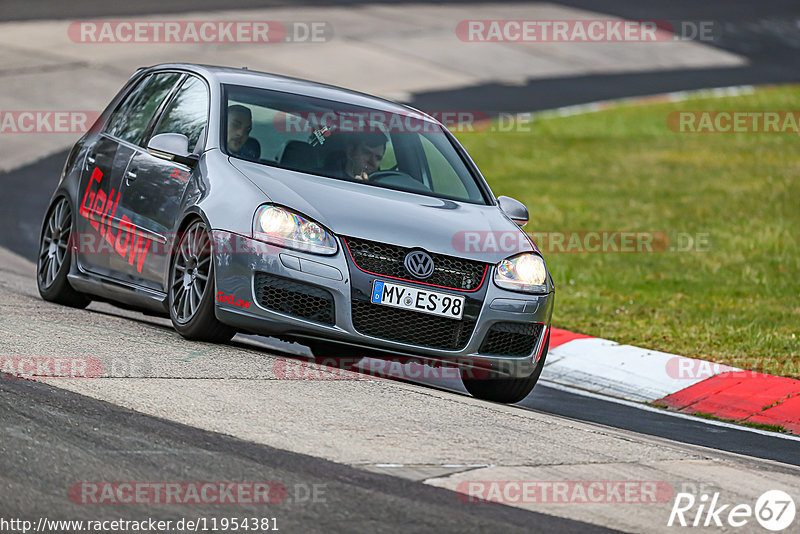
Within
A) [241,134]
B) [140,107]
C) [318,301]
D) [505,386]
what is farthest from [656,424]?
[140,107]

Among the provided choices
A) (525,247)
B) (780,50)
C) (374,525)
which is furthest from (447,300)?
(780,50)

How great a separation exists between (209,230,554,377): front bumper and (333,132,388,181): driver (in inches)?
40.2

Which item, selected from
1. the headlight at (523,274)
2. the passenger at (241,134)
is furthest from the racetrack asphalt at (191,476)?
the passenger at (241,134)

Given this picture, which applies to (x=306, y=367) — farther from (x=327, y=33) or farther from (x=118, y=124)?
(x=327, y=33)

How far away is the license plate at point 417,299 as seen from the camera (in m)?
7.43

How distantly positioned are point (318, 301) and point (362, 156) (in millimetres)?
1381

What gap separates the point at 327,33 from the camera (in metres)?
28.5

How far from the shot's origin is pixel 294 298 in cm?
748

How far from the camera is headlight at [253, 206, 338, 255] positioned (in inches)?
292

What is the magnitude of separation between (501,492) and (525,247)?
8.90ft

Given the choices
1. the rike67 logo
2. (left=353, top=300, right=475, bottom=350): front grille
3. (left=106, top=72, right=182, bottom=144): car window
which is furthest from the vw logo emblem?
(left=106, top=72, right=182, bottom=144): car window

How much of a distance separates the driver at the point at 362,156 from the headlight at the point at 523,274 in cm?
110

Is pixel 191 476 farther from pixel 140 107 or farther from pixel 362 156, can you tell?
pixel 140 107

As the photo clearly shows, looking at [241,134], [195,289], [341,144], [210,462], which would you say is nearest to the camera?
[210,462]
